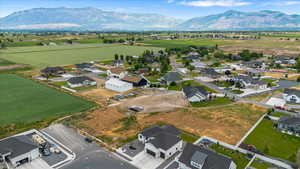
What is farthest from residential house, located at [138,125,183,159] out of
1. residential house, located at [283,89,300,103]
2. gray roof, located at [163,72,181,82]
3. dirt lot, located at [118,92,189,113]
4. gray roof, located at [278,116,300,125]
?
residential house, located at [283,89,300,103]

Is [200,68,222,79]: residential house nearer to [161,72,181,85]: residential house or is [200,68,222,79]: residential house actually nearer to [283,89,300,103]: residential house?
[161,72,181,85]: residential house

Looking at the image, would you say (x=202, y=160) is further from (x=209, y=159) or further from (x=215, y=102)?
(x=215, y=102)

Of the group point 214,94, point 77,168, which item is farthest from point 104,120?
point 214,94

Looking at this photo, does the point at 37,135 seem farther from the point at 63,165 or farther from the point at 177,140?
the point at 177,140

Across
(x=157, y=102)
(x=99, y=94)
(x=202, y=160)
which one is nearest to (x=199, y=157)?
(x=202, y=160)

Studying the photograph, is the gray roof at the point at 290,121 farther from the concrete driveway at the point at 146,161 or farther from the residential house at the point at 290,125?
the concrete driveway at the point at 146,161
